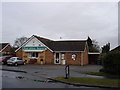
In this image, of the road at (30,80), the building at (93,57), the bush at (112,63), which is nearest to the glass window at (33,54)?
the building at (93,57)

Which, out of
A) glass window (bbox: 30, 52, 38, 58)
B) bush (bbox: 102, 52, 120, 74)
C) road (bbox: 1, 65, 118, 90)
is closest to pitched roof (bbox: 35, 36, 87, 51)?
glass window (bbox: 30, 52, 38, 58)

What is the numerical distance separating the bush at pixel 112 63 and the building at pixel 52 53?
39.7 feet

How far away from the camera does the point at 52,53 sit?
1241 inches

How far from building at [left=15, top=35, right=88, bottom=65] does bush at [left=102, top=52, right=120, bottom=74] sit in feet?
39.7

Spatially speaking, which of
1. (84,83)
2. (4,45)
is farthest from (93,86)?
(4,45)

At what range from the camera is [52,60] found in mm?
31625

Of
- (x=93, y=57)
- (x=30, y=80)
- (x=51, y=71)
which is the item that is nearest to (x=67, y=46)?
(x=93, y=57)

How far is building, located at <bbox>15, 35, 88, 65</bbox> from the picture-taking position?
30.5m

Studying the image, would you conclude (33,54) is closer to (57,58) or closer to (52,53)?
(52,53)

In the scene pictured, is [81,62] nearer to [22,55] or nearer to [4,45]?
[22,55]

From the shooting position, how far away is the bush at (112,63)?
1670cm

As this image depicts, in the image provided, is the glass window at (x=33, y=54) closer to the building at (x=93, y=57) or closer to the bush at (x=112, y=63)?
the building at (x=93, y=57)

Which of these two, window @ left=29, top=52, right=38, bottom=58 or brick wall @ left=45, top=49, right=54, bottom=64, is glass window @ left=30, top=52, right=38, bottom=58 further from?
brick wall @ left=45, top=49, right=54, bottom=64

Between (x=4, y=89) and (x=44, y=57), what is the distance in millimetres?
21745
